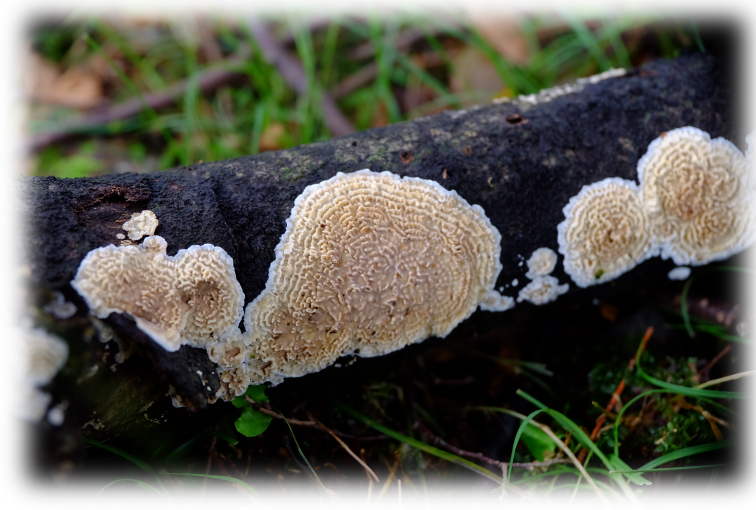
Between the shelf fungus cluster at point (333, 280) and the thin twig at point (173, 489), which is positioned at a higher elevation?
the shelf fungus cluster at point (333, 280)

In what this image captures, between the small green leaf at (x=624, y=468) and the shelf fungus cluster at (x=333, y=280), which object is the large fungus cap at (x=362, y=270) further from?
the small green leaf at (x=624, y=468)

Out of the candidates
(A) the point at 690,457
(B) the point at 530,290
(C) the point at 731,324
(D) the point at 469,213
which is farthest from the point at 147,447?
(C) the point at 731,324

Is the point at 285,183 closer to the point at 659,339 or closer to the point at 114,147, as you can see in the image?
the point at 659,339

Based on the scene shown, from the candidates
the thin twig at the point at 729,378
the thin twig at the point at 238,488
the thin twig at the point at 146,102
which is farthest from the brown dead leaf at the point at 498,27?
the thin twig at the point at 238,488

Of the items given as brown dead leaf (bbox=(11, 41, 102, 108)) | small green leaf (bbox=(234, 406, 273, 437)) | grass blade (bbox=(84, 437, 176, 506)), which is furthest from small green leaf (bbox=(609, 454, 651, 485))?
brown dead leaf (bbox=(11, 41, 102, 108))

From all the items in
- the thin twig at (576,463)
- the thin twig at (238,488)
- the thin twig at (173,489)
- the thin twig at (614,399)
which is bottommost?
the thin twig at (614,399)

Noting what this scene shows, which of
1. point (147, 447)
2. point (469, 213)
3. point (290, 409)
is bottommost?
point (290, 409)

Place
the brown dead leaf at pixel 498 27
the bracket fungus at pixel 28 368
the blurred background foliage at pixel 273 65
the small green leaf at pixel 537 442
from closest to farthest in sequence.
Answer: the bracket fungus at pixel 28 368 < the small green leaf at pixel 537 442 < the blurred background foliage at pixel 273 65 < the brown dead leaf at pixel 498 27
